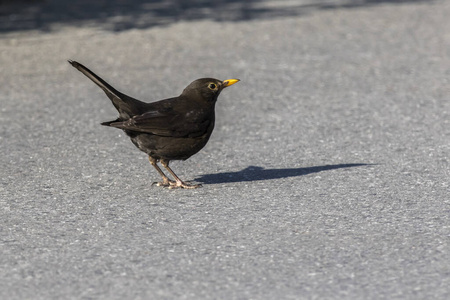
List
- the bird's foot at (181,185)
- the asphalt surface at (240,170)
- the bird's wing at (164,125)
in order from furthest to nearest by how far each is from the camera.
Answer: the bird's foot at (181,185)
the bird's wing at (164,125)
the asphalt surface at (240,170)

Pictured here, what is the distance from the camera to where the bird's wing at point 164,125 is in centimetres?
677

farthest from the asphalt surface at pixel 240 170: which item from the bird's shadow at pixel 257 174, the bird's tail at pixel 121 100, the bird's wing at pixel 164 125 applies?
the bird's tail at pixel 121 100

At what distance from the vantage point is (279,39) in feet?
45.8

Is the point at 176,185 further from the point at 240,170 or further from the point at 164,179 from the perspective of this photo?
the point at 240,170

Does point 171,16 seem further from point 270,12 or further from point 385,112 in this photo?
point 385,112

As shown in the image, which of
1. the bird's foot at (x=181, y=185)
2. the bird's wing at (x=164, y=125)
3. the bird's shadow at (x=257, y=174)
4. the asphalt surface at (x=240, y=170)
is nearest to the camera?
the asphalt surface at (x=240, y=170)

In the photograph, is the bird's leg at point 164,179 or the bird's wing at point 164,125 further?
the bird's leg at point 164,179

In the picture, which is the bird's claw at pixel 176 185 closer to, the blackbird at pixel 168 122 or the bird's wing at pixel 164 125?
the blackbird at pixel 168 122

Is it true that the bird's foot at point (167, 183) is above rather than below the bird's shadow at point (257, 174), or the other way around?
above

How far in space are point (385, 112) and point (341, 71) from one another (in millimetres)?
2319

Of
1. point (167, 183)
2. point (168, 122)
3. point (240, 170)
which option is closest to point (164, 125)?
point (168, 122)

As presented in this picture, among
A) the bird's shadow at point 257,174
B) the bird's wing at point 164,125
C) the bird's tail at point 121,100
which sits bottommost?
the bird's shadow at point 257,174

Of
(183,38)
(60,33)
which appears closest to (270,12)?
(183,38)

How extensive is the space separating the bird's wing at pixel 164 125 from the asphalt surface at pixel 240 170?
19.3 inches
